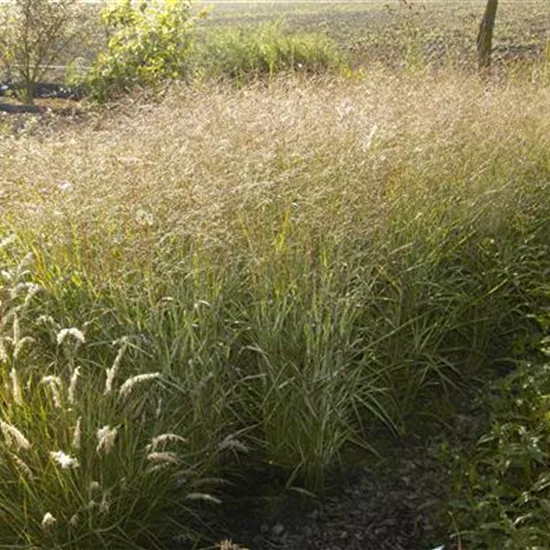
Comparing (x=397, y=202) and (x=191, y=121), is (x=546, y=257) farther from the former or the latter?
(x=191, y=121)

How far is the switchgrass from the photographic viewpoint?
8.77ft

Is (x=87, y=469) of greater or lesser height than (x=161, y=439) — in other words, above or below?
below

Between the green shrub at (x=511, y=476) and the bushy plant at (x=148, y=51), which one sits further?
the bushy plant at (x=148, y=51)

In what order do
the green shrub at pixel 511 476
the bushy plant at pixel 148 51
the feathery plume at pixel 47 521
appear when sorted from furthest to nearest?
1. the bushy plant at pixel 148 51
2. the green shrub at pixel 511 476
3. the feathery plume at pixel 47 521

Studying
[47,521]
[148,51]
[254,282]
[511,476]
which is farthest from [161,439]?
[148,51]

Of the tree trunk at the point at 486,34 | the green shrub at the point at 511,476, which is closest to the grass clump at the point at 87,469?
the green shrub at the point at 511,476

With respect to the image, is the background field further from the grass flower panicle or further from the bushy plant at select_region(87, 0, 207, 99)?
the bushy plant at select_region(87, 0, 207, 99)

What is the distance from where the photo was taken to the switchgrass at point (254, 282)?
8.77 ft

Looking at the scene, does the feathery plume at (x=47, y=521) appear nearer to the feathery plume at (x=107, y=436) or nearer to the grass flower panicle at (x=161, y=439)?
the feathery plume at (x=107, y=436)

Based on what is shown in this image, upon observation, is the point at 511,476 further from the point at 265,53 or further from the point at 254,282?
the point at 265,53

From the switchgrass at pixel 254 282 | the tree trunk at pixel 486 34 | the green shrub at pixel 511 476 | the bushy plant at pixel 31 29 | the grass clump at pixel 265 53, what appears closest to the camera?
the green shrub at pixel 511 476

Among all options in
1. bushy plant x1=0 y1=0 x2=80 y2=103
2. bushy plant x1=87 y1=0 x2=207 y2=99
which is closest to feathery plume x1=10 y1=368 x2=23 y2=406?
bushy plant x1=87 y1=0 x2=207 y2=99

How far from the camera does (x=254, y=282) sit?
9.98 ft

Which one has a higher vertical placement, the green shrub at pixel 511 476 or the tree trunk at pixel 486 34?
the tree trunk at pixel 486 34
